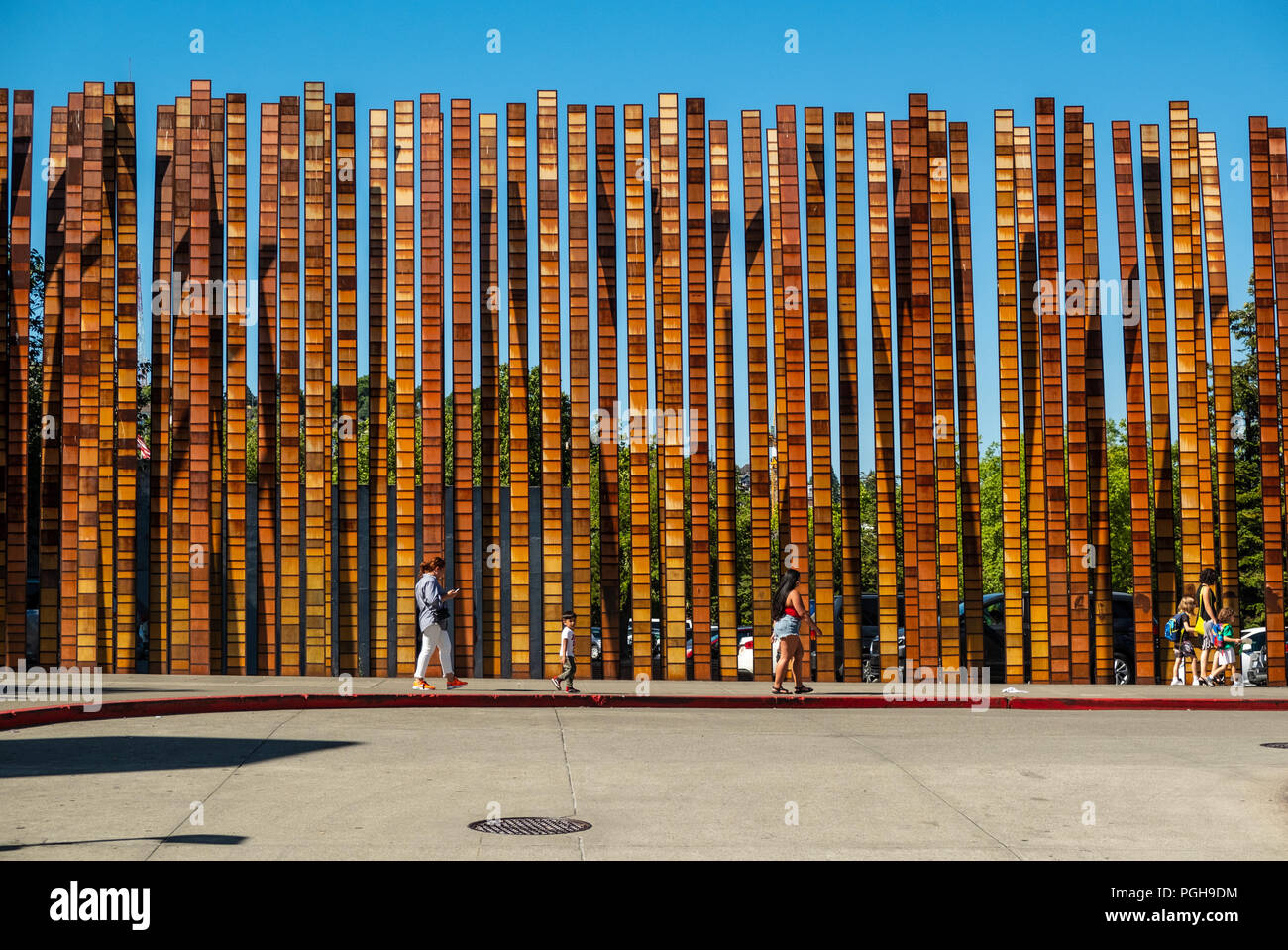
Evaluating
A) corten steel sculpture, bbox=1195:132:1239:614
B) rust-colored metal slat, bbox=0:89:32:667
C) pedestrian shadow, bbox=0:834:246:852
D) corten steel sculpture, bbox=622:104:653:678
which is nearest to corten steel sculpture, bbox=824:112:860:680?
corten steel sculpture, bbox=622:104:653:678

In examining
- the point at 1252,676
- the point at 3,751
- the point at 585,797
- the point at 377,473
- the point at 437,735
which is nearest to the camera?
the point at 585,797

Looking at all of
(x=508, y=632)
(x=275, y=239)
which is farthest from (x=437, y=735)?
(x=275, y=239)

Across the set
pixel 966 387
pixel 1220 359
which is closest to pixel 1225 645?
pixel 1220 359

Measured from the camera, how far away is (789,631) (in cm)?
1519

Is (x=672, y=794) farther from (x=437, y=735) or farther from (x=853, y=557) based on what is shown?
(x=853, y=557)

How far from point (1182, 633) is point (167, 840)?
14325 mm

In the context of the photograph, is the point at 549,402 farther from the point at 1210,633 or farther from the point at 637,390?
the point at 1210,633

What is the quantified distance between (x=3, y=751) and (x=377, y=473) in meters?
7.85

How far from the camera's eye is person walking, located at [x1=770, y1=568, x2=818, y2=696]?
15.1 metres

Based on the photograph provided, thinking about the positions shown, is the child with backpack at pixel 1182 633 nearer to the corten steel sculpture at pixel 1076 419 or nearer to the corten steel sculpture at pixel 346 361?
the corten steel sculpture at pixel 1076 419

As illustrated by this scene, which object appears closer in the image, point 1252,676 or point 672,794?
point 672,794

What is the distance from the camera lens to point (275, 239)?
1786 centimetres

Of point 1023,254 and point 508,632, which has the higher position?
point 1023,254

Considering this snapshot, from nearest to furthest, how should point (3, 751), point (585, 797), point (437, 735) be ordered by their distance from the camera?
point (585, 797), point (3, 751), point (437, 735)
